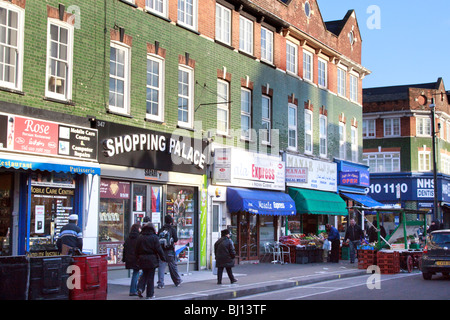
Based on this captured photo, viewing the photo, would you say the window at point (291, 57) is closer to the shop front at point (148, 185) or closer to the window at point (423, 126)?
the shop front at point (148, 185)

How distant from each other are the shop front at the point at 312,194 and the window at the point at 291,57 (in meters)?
4.19

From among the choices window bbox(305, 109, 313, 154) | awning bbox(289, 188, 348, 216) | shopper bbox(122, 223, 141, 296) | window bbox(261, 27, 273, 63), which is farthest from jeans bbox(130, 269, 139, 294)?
window bbox(305, 109, 313, 154)

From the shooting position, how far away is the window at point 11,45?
49.2 feet

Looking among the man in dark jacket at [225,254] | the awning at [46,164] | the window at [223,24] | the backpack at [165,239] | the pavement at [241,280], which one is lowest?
the pavement at [241,280]

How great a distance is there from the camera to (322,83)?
32.5 m

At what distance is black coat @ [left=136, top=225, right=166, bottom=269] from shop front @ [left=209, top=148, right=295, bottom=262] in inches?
348

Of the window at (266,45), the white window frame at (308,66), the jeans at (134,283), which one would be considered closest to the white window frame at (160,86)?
the jeans at (134,283)

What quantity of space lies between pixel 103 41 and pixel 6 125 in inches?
177

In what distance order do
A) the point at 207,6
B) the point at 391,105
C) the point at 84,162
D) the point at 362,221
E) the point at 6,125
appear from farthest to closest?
the point at 391,105 → the point at 362,221 → the point at 207,6 → the point at 84,162 → the point at 6,125

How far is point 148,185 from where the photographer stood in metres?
19.5

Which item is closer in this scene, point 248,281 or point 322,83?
point 248,281

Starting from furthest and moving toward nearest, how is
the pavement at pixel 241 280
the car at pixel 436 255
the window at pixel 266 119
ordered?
the window at pixel 266 119 < the car at pixel 436 255 < the pavement at pixel 241 280
